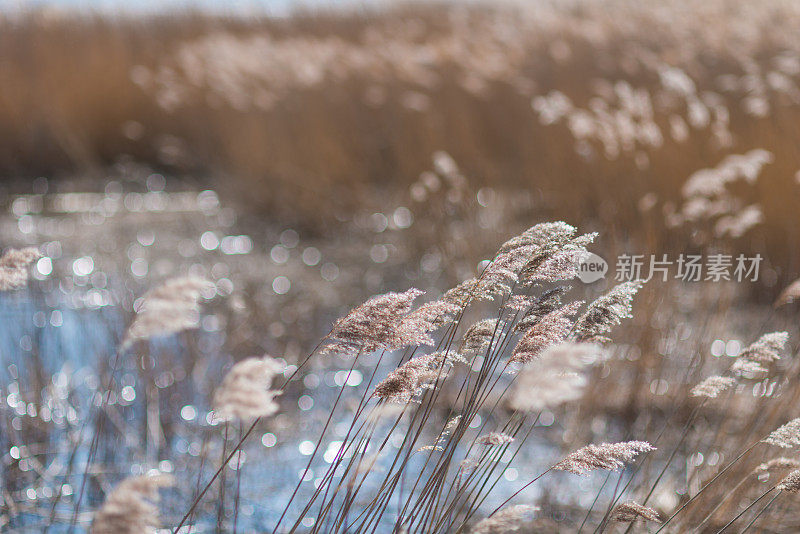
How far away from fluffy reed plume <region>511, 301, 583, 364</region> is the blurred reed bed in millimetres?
1960

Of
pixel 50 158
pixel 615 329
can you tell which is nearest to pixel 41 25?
pixel 50 158

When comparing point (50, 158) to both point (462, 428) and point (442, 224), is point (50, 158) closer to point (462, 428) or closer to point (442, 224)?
point (442, 224)

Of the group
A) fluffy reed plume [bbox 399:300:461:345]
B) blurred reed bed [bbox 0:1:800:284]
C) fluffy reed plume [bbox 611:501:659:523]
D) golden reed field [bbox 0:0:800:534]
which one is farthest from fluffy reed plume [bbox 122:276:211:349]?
blurred reed bed [bbox 0:1:800:284]

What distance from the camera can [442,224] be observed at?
357 cm

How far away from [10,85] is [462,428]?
606 cm

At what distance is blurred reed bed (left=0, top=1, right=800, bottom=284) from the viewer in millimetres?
3562

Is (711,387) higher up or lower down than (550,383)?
lower down

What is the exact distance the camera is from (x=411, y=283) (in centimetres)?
369

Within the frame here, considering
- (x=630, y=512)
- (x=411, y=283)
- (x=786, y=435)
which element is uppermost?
(x=786, y=435)

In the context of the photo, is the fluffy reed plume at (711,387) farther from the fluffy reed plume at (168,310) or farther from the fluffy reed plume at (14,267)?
the fluffy reed plume at (14,267)

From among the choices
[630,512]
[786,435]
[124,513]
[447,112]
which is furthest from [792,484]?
[447,112]

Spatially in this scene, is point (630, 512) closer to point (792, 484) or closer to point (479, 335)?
point (792, 484)

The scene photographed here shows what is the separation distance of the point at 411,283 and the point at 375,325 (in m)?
2.57

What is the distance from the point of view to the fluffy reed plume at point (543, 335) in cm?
115
